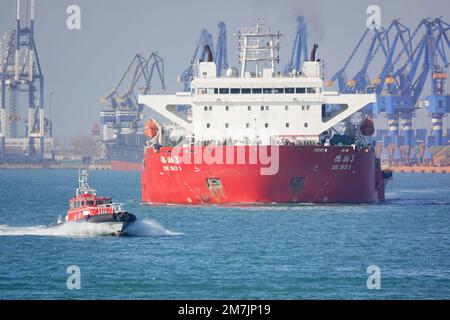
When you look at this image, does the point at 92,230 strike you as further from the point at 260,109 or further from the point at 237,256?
the point at 260,109

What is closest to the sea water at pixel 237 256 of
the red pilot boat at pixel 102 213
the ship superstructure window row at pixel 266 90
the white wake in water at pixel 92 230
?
the white wake in water at pixel 92 230

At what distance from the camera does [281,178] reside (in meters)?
67.6

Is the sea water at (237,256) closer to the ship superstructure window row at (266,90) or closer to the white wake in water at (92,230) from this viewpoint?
the white wake in water at (92,230)

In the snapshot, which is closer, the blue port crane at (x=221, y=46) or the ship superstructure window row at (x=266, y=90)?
the ship superstructure window row at (x=266, y=90)

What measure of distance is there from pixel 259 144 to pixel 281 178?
3.68 metres

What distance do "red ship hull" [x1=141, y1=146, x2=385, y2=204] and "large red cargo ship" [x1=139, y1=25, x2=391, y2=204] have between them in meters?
0.06

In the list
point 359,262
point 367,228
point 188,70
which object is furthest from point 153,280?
point 188,70

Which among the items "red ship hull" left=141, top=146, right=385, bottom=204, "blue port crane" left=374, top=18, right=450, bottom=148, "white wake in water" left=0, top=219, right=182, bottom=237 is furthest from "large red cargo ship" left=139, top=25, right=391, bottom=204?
"blue port crane" left=374, top=18, right=450, bottom=148

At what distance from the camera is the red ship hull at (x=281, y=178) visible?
6762 cm

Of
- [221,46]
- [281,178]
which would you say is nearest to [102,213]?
[281,178]

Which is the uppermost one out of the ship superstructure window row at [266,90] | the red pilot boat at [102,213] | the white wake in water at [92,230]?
the ship superstructure window row at [266,90]

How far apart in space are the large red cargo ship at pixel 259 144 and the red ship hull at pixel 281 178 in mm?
59

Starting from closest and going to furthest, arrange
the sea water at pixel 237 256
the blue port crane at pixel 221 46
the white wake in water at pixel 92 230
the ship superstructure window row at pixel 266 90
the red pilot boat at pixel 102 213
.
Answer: the sea water at pixel 237 256 → the red pilot boat at pixel 102 213 → the white wake in water at pixel 92 230 → the ship superstructure window row at pixel 266 90 → the blue port crane at pixel 221 46
